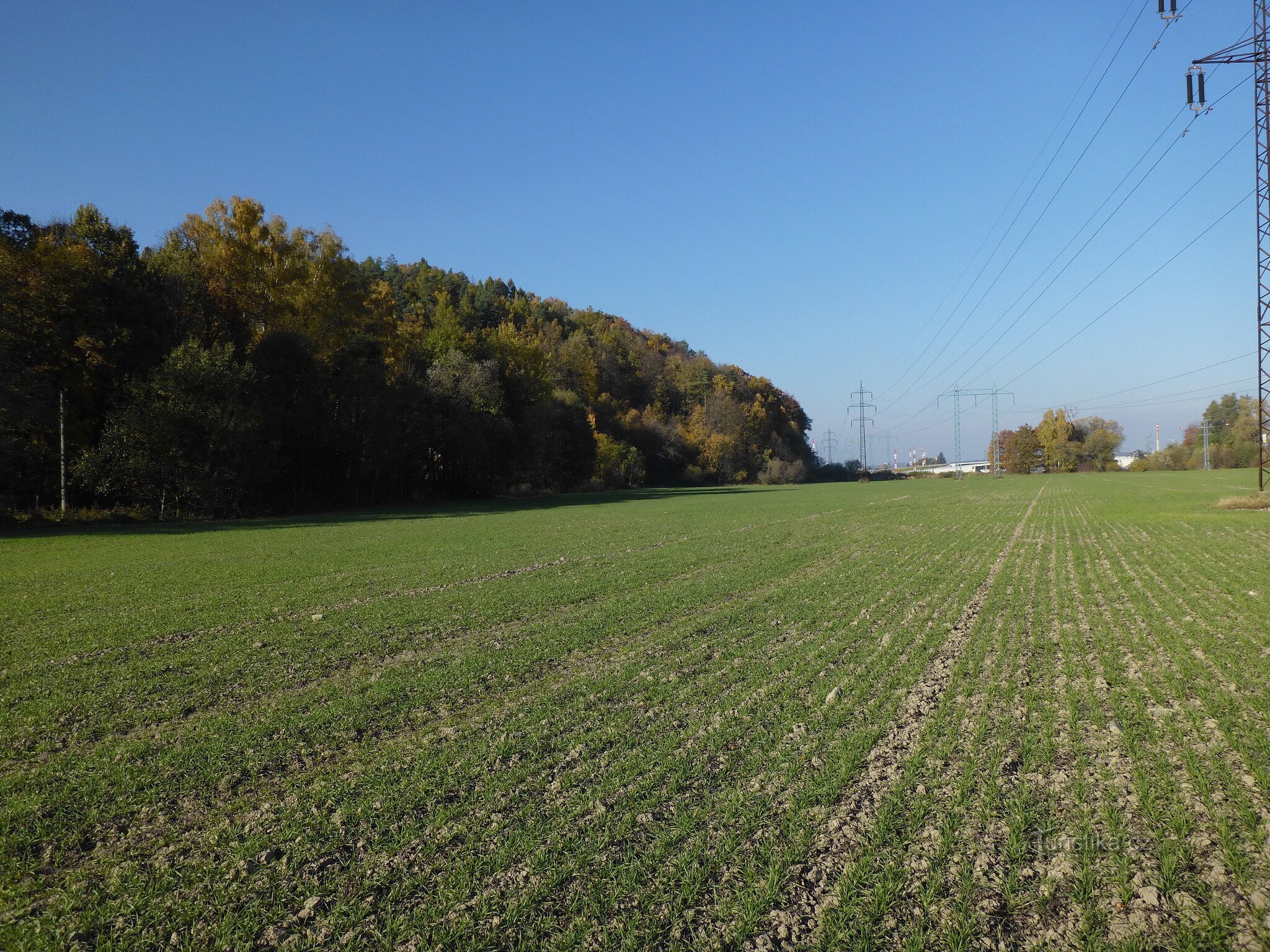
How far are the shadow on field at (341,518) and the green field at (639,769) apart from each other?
1608 cm

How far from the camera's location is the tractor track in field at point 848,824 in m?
3.21

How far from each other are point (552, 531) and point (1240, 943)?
22.1 metres

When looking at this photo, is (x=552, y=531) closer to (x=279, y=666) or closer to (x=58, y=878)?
(x=279, y=666)

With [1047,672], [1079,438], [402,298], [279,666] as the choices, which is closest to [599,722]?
[279,666]

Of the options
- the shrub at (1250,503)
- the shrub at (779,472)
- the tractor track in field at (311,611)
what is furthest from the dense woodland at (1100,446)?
the tractor track in field at (311,611)

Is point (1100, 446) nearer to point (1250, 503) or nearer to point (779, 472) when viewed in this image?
point (779, 472)

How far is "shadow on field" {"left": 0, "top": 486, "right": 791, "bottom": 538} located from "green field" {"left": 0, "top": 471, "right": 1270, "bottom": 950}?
1608cm

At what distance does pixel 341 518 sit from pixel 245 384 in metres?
7.82

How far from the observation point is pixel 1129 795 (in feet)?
14.5

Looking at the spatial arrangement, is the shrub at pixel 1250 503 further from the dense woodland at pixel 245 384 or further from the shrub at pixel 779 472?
the shrub at pixel 779 472

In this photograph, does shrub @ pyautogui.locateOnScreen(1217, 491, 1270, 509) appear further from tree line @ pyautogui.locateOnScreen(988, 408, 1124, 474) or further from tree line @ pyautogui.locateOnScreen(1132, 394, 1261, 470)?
tree line @ pyautogui.locateOnScreen(988, 408, 1124, 474)

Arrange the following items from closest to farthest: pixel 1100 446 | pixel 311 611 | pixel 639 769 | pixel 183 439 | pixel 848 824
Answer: pixel 848 824
pixel 639 769
pixel 311 611
pixel 183 439
pixel 1100 446

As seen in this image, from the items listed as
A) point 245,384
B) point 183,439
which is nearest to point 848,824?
point 183,439

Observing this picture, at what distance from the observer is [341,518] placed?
3347cm
